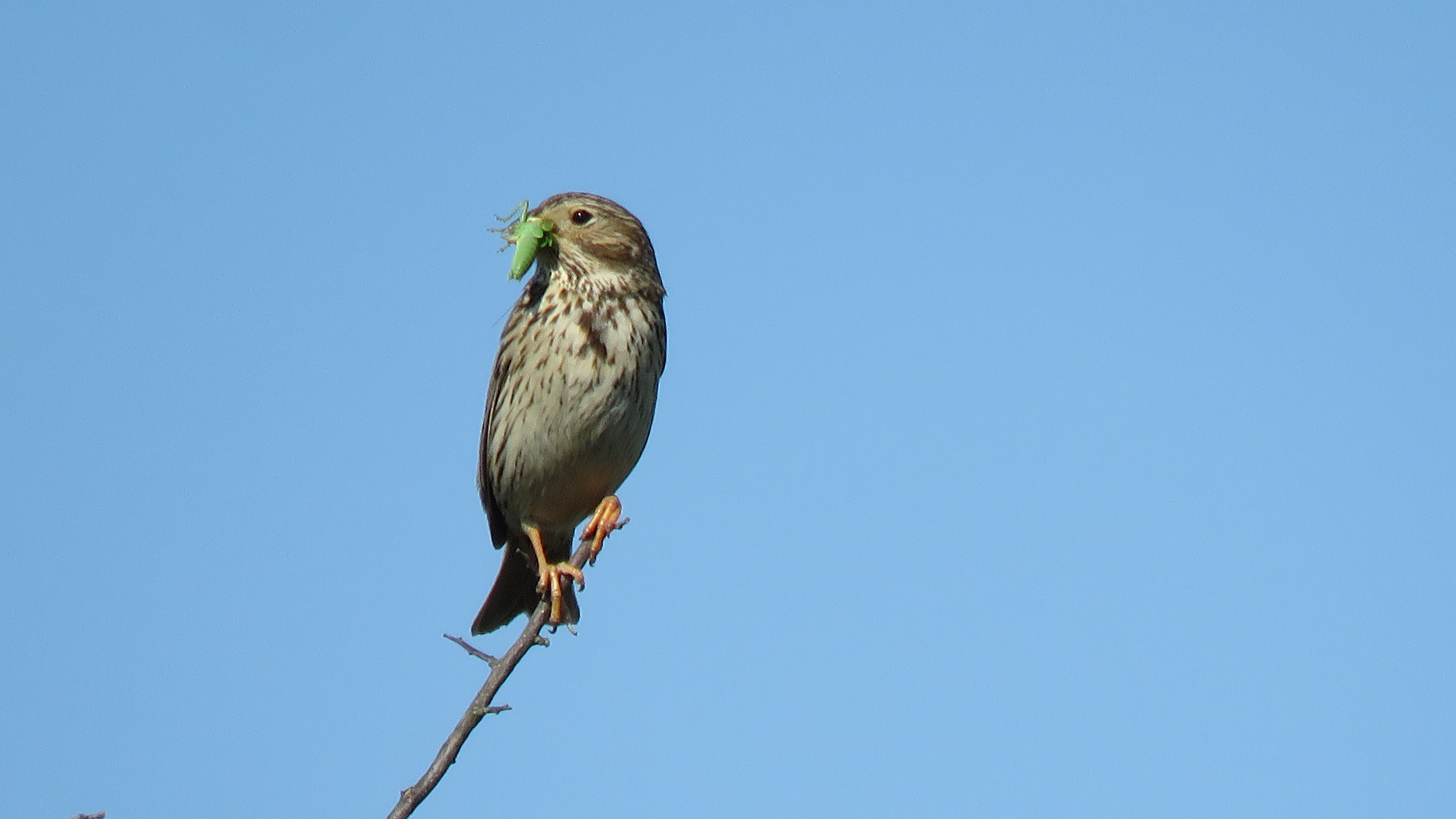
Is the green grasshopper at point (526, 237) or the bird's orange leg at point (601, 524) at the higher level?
the green grasshopper at point (526, 237)

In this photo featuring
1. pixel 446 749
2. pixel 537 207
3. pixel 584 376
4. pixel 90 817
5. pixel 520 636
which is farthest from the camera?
pixel 537 207

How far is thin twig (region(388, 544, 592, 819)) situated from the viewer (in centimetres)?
405

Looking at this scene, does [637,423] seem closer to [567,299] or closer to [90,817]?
[567,299]

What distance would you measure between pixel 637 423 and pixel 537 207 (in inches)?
42.6

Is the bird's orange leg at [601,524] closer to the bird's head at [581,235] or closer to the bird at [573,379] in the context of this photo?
the bird at [573,379]

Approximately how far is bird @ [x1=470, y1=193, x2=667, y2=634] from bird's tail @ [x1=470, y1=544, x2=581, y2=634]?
0.61ft

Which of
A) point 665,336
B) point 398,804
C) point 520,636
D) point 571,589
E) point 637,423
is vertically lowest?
point 398,804

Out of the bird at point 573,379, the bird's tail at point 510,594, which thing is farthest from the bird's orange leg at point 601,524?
the bird's tail at point 510,594

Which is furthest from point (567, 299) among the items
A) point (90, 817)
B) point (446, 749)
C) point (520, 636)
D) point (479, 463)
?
point (90, 817)

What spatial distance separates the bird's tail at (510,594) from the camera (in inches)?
276

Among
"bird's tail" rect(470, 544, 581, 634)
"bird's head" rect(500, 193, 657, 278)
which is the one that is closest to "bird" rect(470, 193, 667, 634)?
"bird's head" rect(500, 193, 657, 278)

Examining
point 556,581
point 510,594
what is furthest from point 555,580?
point 510,594

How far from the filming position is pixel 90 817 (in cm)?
Answer: 301

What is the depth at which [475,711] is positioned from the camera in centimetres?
459
